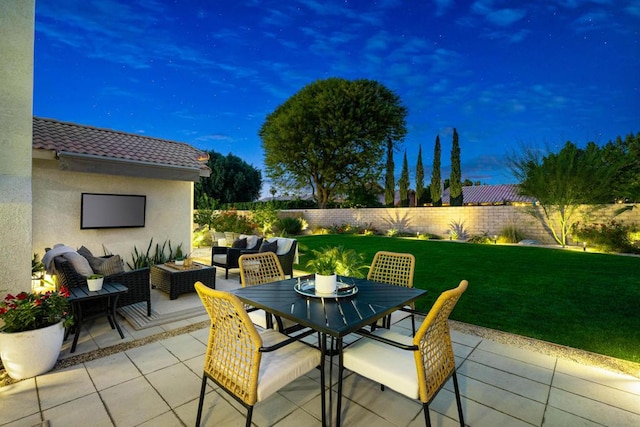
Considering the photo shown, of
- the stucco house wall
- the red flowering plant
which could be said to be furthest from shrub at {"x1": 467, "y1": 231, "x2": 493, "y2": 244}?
the red flowering plant

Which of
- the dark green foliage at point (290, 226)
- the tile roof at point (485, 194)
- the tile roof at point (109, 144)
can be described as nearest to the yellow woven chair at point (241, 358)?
the tile roof at point (109, 144)

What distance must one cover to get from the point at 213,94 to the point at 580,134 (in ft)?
57.6

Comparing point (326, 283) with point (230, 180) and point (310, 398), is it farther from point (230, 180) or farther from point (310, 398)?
point (230, 180)

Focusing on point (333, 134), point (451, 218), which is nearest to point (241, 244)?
point (451, 218)

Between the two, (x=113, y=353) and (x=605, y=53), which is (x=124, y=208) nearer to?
(x=113, y=353)

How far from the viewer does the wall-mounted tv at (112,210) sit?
5534 mm

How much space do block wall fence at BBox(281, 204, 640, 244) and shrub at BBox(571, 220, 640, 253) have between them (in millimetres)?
306

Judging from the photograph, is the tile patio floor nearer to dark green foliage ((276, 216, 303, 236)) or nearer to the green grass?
the green grass

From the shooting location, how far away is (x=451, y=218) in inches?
511

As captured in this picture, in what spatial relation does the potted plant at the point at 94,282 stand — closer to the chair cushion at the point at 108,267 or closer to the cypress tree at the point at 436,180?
the chair cushion at the point at 108,267

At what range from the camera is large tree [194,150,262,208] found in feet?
75.5

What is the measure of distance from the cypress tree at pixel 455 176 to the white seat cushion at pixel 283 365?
15289 mm

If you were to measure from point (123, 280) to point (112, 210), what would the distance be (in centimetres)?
311

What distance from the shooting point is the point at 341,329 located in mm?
1509
